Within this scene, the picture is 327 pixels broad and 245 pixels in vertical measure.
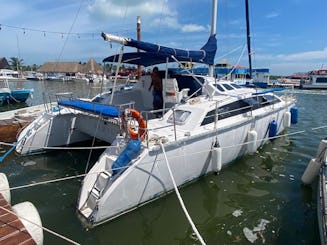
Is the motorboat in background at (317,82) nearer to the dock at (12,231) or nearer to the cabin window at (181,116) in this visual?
the cabin window at (181,116)

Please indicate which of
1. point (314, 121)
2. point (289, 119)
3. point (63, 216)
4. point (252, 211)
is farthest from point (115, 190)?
point (314, 121)

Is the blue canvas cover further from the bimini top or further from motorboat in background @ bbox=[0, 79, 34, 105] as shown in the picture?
motorboat in background @ bbox=[0, 79, 34, 105]

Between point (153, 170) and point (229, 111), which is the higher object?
point (229, 111)

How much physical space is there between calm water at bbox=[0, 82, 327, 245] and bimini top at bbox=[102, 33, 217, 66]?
139 inches

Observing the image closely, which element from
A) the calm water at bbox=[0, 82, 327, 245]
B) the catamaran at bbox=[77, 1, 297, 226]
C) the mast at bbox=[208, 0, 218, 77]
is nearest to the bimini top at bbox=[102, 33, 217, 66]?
the catamaran at bbox=[77, 1, 297, 226]

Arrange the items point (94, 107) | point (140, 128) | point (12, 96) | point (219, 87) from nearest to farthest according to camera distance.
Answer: point (140, 128)
point (94, 107)
point (219, 87)
point (12, 96)

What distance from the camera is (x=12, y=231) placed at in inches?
139

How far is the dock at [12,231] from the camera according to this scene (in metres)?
3.37

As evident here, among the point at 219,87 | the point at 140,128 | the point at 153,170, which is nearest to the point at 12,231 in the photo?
the point at 153,170

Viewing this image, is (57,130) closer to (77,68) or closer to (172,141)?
(172,141)

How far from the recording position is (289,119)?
10625 mm

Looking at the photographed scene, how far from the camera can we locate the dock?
11.1 feet

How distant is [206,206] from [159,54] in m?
4.21

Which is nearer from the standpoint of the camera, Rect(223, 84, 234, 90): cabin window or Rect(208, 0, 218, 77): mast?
Rect(208, 0, 218, 77): mast
